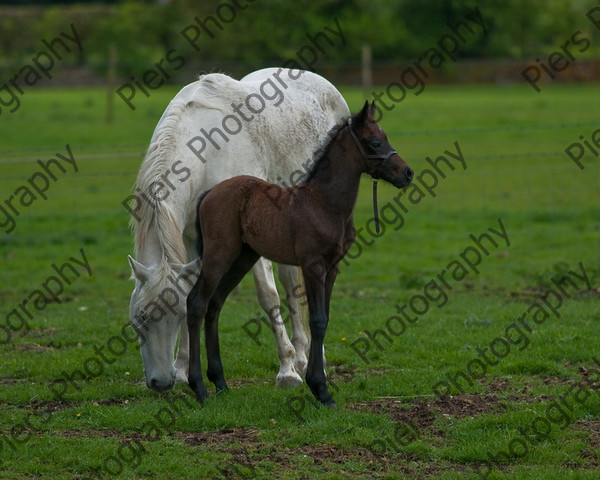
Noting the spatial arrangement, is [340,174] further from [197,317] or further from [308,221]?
[197,317]

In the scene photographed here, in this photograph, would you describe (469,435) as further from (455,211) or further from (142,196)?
(455,211)

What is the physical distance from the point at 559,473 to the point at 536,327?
3.19 metres

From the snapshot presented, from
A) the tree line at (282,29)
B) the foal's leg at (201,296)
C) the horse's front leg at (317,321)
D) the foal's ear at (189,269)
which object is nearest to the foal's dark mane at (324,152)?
the horse's front leg at (317,321)

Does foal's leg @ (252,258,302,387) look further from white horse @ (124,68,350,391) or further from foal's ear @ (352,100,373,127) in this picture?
foal's ear @ (352,100,373,127)

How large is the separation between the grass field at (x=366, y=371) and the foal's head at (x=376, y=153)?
146cm

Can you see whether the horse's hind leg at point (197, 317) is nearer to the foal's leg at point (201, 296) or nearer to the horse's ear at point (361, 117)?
the foal's leg at point (201, 296)

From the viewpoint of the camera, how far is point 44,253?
12.6 metres

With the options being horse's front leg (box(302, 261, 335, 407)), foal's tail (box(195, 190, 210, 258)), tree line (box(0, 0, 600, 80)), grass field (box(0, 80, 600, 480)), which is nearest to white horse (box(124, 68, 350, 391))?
foal's tail (box(195, 190, 210, 258))

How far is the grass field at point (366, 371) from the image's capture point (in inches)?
187

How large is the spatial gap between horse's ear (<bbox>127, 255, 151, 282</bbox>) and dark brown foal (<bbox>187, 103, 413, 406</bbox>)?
0.34 meters

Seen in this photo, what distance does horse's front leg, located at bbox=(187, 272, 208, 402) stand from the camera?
5660mm

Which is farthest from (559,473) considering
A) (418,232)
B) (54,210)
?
(54,210)

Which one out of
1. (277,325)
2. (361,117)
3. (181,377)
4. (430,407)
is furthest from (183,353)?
(361,117)

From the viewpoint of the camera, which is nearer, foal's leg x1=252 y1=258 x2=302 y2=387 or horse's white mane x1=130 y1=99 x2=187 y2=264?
horse's white mane x1=130 y1=99 x2=187 y2=264
